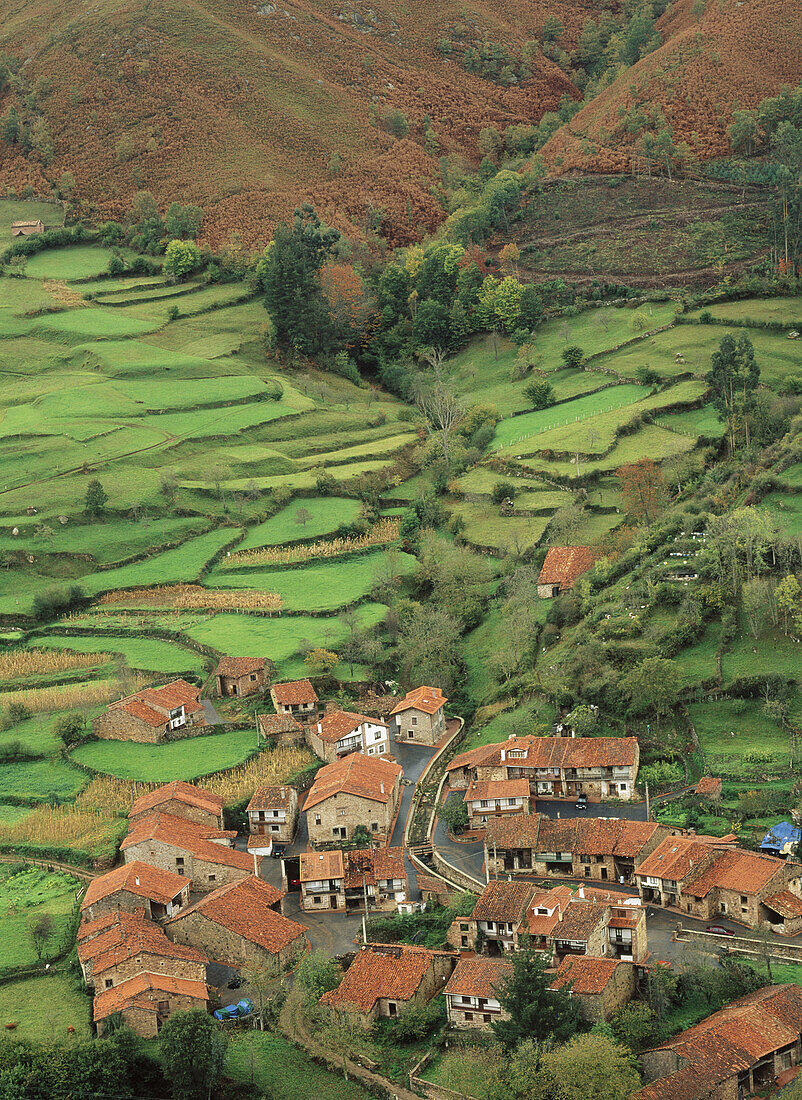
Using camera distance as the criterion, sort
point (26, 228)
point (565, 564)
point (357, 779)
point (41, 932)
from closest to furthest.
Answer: point (41, 932) → point (357, 779) → point (565, 564) → point (26, 228)

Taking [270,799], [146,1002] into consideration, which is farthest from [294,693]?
[146,1002]

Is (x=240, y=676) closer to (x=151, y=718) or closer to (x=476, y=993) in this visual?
(x=151, y=718)

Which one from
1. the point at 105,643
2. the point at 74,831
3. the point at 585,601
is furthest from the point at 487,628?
the point at 74,831

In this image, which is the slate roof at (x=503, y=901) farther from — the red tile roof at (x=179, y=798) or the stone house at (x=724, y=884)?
the red tile roof at (x=179, y=798)

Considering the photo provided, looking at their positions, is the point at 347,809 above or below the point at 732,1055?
below

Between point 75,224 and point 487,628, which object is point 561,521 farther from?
point 75,224

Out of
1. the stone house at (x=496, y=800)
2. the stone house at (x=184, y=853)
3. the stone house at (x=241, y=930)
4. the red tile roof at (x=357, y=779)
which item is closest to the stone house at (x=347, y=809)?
the red tile roof at (x=357, y=779)
